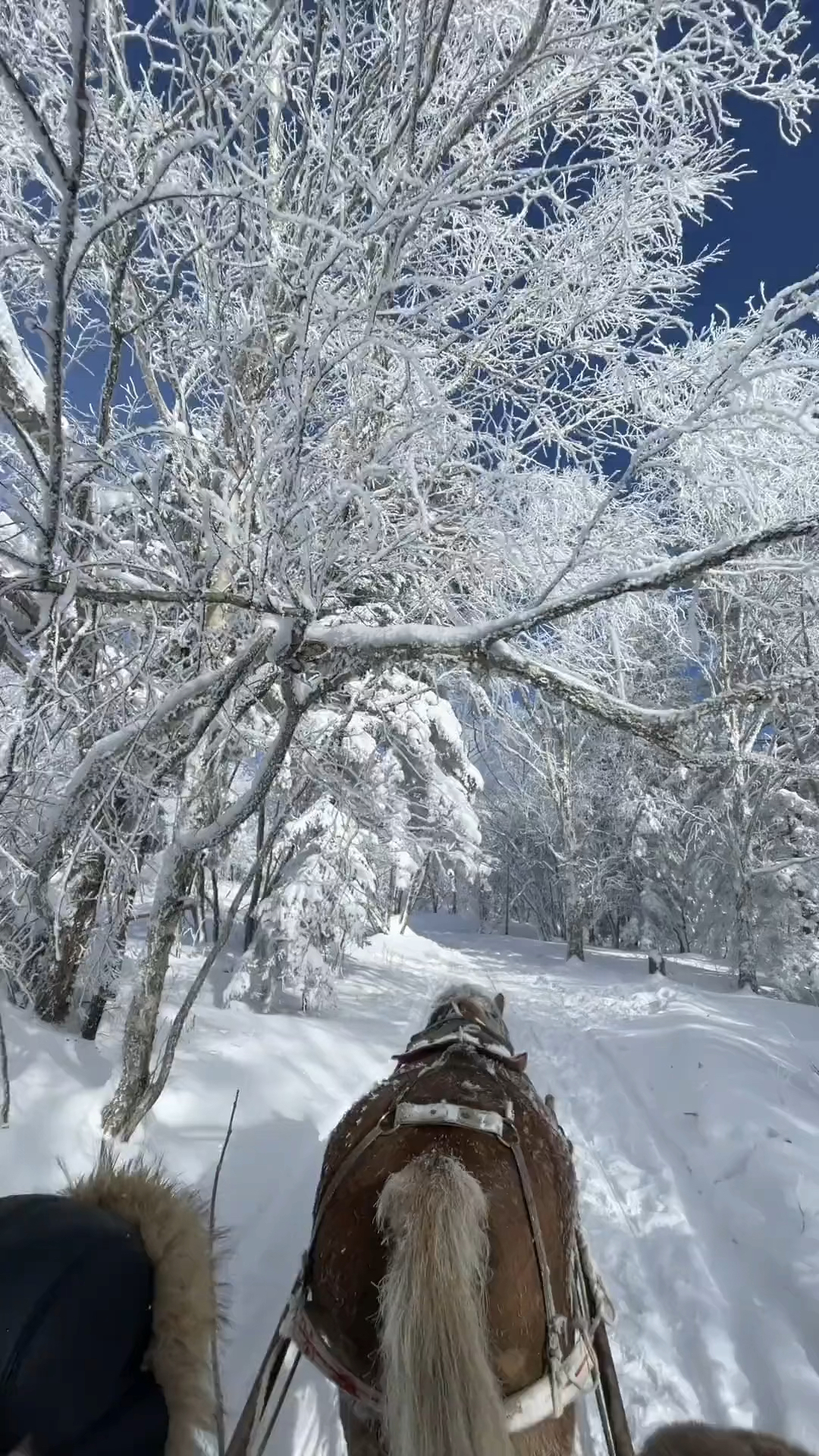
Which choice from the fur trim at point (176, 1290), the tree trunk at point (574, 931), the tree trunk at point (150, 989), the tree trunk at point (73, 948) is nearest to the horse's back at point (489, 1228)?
the fur trim at point (176, 1290)

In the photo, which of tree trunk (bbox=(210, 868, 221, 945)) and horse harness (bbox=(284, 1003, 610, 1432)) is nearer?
horse harness (bbox=(284, 1003, 610, 1432))

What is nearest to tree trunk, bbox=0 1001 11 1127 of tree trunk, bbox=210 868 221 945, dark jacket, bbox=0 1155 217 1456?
dark jacket, bbox=0 1155 217 1456

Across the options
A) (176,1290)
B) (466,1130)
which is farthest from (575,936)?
(176,1290)

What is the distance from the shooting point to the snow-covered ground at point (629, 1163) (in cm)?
280

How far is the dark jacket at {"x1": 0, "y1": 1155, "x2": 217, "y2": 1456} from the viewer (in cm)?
123

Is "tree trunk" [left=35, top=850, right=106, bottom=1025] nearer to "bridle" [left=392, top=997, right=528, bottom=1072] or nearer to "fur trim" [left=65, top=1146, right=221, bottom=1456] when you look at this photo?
"bridle" [left=392, top=997, right=528, bottom=1072]

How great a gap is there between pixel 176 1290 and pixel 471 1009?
89.8 inches

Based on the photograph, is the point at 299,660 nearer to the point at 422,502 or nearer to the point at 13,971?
the point at 422,502

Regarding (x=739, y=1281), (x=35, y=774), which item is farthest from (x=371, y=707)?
(x=739, y=1281)

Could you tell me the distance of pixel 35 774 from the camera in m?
3.75

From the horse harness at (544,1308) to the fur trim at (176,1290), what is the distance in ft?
1.67

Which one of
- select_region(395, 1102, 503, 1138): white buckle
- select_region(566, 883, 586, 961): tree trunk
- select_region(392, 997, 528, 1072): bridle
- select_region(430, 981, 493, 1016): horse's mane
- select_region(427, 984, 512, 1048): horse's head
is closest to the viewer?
select_region(395, 1102, 503, 1138): white buckle

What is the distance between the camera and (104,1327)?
52.5 inches

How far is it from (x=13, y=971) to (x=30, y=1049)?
553 mm
